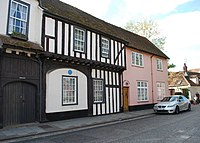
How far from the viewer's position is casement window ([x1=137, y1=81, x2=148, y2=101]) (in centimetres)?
Answer: 2059

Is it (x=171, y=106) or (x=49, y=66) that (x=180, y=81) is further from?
(x=49, y=66)

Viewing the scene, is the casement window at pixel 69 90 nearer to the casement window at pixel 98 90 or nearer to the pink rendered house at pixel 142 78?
the casement window at pixel 98 90

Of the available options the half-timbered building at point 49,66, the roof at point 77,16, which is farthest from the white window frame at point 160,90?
the half-timbered building at point 49,66

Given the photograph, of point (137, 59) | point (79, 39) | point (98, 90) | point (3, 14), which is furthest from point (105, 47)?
point (3, 14)

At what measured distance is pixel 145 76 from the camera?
2173cm

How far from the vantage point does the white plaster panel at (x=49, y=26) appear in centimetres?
1228

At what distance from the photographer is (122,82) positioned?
1827 centimetres

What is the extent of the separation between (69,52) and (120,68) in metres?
5.70

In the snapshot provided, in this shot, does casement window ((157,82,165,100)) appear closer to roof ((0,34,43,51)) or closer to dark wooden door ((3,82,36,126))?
dark wooden door ((3,82,36,126))

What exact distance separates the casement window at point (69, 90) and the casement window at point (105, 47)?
3.71 meters

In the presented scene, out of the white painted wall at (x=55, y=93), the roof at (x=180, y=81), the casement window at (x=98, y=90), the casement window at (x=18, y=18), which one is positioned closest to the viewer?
the casement window at (x=18, y=18)

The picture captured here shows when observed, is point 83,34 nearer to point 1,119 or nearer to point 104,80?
point 104,80

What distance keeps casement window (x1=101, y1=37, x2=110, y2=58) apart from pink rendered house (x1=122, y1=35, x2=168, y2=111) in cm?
309

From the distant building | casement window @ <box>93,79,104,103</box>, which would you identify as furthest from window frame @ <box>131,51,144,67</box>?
the distant building
